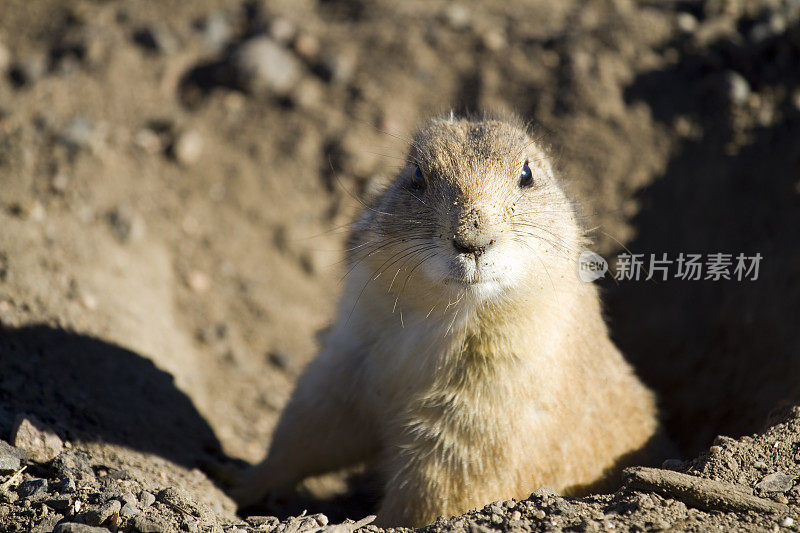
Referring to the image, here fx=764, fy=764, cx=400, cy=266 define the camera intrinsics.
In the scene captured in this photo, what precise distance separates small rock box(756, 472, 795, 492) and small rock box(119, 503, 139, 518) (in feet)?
11.6

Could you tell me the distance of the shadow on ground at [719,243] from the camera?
21.9 feet

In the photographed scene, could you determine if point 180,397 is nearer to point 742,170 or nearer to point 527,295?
point 527,295

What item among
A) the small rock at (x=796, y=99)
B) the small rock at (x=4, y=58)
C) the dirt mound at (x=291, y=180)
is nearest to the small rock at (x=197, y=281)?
the dirt mound at (x=291, y=180)

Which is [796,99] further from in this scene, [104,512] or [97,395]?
[104,512]

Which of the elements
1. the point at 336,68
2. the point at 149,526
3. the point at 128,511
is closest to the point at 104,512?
the point at 128,511

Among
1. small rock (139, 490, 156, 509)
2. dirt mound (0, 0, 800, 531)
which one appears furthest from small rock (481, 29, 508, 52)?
small rock (139, 490, 156, 509)

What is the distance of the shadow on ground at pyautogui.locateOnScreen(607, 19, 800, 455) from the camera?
6.66 m

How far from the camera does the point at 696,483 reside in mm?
4395

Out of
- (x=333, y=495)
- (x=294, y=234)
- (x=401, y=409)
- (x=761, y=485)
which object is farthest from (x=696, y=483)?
(x=294, y=234)

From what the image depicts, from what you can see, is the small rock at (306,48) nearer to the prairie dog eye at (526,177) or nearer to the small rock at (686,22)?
the small rock at (686,22)

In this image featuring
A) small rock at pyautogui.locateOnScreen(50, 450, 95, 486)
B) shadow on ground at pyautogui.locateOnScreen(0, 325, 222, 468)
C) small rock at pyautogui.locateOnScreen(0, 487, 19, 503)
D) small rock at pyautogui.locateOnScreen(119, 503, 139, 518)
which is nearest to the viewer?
small rock at pyautogui.locateOnScreen(119, 503, 139, 518)

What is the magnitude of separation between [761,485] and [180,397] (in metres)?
4.57

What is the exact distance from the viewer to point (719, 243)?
7.56 m

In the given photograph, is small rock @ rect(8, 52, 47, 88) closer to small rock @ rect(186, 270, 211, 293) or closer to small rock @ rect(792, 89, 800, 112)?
small rock @ rect(186, 270, 211, 293)
